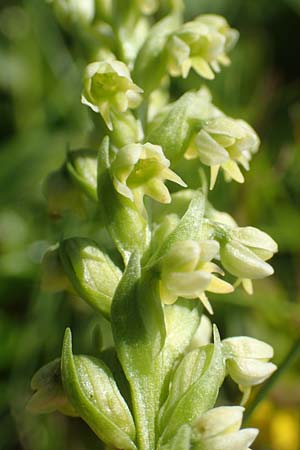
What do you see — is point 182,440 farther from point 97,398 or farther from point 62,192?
point 62,192

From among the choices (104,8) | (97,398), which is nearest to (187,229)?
(97,398)

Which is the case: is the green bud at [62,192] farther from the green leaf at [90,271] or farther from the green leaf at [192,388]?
the green leaf at [192,388]

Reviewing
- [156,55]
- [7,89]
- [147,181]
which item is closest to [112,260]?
[147,181]

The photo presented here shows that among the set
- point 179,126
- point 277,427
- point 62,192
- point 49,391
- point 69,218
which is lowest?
point 277,427

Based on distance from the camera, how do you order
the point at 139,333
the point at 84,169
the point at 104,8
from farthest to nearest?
the point at 104,8 → the point at 84,169 → the point at 139,333

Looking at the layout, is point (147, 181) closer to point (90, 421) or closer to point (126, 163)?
point (126, 163)

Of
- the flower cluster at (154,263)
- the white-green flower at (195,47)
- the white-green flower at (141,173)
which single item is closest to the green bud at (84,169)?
the flower cluster at (154,263)
